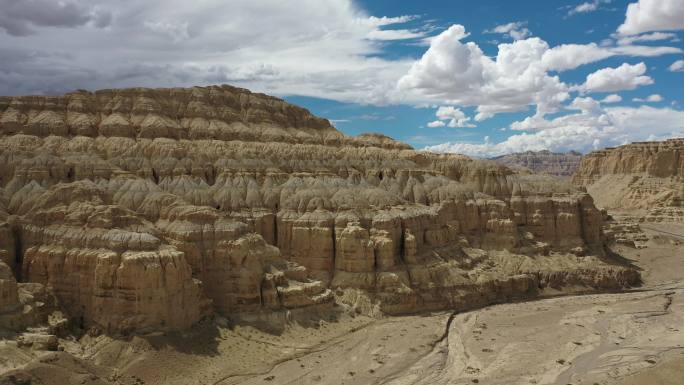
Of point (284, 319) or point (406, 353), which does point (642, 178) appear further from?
point (284, 319)

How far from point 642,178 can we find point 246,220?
119m

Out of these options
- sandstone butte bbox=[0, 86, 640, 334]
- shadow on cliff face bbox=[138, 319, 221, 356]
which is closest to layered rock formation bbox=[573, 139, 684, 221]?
sandstone butte bbox=[0, 86, 640, 334]

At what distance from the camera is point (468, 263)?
71.1 metres

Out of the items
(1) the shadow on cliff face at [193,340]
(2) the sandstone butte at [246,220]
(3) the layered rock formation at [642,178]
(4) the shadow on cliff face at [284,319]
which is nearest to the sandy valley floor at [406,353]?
(1) the shadow on cliff face at [193,340]

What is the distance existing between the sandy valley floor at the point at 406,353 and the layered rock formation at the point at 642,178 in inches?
2958

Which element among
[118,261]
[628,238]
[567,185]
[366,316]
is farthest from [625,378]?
[628,238]

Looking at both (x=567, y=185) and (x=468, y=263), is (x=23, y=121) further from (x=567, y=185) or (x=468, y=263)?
(x=567, y=185)

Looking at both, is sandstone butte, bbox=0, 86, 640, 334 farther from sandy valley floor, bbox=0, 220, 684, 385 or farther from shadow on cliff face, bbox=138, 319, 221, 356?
sandy valley floor, bbox=0, 220, 684, 385

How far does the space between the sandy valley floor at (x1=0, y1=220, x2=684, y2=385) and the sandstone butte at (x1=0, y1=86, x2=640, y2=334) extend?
2572mm

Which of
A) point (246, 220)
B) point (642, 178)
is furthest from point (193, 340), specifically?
point (642, 178)

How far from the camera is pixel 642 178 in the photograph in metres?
146

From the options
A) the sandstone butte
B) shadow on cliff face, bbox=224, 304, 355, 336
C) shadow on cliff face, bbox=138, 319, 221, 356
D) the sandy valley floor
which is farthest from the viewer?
shadow on cliff face, bbox=224, 304, 355, 336

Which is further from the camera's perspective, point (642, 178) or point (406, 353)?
point (642, 178)

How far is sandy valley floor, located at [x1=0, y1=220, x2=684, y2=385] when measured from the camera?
42.5m
